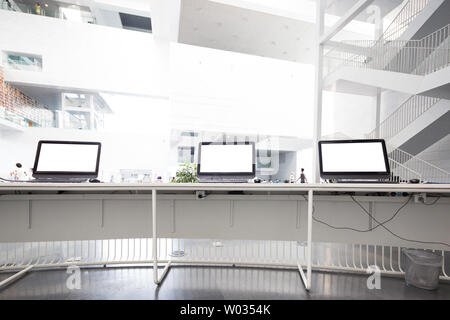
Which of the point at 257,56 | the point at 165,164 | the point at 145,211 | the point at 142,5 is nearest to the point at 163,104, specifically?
the point at 165,164

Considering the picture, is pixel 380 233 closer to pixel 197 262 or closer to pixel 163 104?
pixel 197 262

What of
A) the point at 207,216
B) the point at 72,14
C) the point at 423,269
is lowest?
the point at 423,269

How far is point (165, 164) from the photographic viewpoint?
6.87m

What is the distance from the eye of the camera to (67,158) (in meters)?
1.98

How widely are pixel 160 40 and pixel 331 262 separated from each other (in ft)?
25.5

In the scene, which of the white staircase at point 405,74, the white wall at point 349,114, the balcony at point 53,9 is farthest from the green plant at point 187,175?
the balcony at point 53,9

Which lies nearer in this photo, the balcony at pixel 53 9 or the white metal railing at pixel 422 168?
the white metal railing at pixel 422 168

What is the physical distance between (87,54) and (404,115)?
9149mm

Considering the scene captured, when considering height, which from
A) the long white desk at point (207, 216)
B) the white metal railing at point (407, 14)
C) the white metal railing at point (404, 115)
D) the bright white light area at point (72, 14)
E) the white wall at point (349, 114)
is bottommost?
the long white desk at point (207, 216)

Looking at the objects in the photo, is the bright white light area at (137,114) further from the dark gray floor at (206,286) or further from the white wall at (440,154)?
the white wall at (440,154)

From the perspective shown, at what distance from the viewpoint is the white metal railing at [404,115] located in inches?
172

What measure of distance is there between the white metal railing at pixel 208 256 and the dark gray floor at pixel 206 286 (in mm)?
86

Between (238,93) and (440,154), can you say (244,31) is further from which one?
(440,154)

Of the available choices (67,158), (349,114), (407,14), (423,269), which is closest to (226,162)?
(67,158)
